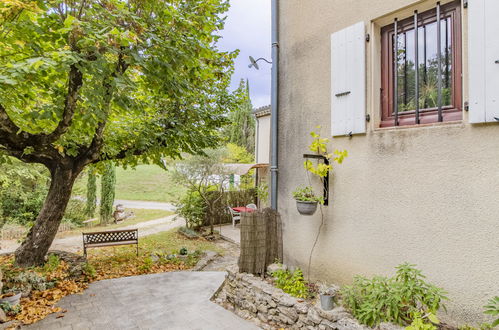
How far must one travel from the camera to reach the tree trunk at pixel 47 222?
6.50 meters

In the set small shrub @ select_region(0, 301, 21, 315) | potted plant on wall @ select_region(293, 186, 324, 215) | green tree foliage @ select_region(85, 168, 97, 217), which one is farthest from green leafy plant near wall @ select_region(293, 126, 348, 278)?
green tree foliage @ select_region(85, 168, 97, 217)

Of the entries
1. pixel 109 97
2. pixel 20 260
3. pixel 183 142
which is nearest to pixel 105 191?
pixel 20 260

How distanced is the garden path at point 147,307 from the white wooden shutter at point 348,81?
3.72 m

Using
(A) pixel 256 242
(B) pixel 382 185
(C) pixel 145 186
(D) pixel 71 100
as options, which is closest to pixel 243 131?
(C) pixel 145 186

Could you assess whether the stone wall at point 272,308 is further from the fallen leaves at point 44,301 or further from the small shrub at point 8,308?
the small shrub at point 8,308

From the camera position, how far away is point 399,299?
3066mm

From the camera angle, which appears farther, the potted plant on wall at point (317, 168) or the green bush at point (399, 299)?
the potted plant on wall at point (317, 168)

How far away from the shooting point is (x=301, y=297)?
4.22m

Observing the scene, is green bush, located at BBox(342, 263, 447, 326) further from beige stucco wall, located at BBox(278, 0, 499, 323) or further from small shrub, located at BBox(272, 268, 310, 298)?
small shrub, located at BBox(272, 268, 310, 298)

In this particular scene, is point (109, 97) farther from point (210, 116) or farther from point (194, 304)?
point (194, 304)

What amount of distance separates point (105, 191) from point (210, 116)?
467 inches

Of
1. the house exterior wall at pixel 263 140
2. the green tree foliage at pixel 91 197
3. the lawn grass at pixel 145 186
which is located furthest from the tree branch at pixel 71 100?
the lawn grass at pixel 145 186

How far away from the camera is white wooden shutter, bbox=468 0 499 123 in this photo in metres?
2.78

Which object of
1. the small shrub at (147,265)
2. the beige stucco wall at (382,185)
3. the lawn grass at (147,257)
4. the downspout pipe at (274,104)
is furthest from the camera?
the small shrub at (147,265)
